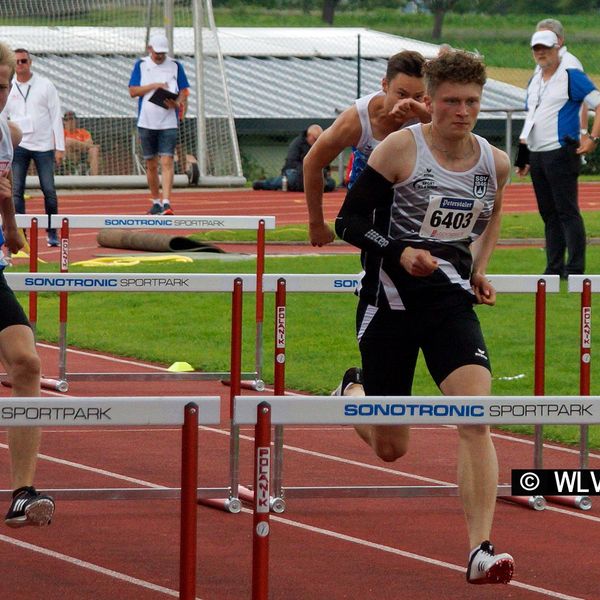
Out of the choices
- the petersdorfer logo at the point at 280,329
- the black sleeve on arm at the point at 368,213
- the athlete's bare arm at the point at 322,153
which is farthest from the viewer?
the petersdorfer logo at the point at 280,329

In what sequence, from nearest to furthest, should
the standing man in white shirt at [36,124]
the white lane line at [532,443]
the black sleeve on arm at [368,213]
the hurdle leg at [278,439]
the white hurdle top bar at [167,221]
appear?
the black sleeve on arm at [368,213]
the hurdle leg at [278,439]
the white lane line at [532,443]
the white hurdle top bar at [167,221]
the standing man in white shirt at [36,124]

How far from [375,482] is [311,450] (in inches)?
30.4

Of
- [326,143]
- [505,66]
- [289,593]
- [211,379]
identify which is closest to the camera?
[289,593]

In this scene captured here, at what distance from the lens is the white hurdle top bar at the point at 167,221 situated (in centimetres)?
987

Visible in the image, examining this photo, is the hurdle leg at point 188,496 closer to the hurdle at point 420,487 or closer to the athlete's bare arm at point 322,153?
the hurdle at point 420,487

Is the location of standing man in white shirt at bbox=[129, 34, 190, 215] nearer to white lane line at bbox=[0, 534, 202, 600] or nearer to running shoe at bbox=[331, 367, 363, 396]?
running shoe at bbox=[331, 367, 363, 396]

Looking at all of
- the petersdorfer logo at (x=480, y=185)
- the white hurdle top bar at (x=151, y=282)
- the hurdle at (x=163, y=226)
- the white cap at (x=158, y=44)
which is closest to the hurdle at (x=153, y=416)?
the petersdorfer logo at (x=480, y=185)

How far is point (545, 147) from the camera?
13.1 metres

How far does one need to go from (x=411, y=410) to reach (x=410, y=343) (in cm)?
158

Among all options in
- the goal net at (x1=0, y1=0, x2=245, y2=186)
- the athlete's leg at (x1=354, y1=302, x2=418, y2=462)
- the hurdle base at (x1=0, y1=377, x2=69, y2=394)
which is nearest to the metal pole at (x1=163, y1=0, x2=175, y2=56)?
the goal net at (x1=0, y1=0, x2=245, y2=186)

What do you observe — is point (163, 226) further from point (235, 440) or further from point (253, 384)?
point (235, 440)

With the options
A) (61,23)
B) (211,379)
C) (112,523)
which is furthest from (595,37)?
(112,523)

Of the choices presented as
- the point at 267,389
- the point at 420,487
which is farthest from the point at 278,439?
the point at 267,389

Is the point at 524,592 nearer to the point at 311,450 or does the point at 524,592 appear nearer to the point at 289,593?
the point at 289,593
